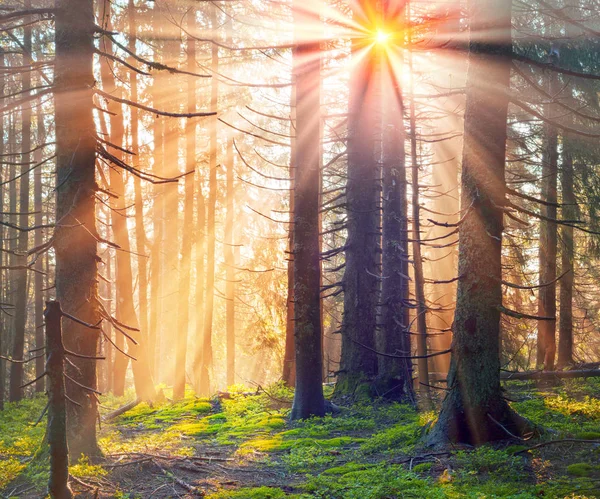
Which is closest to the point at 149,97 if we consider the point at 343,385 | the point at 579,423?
the point at 343,385

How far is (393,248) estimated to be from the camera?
13.2 meters

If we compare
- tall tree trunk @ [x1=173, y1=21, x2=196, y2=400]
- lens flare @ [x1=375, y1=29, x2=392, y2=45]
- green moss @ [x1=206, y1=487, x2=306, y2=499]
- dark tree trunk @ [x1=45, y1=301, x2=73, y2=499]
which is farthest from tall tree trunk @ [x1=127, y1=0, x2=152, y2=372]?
dark tree trunk @ [x1=45, y1=301, x2=73, y2=499]

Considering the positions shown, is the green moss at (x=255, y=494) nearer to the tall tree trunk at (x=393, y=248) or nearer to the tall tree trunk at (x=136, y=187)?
the tall tree trunk at (x=393, y=248)

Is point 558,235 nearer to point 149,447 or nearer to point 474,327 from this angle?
point 474,327

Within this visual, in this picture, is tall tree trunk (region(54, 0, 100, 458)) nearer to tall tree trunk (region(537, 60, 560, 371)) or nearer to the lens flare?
the lens flare

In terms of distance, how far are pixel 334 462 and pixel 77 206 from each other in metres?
5.02

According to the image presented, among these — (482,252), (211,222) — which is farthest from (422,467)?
(211,222)

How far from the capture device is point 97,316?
7.21 meters

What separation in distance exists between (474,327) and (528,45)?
10.4m

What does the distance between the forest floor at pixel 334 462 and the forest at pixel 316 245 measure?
0.15 ft

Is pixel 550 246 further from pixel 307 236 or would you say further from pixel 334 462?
pixel 334 462

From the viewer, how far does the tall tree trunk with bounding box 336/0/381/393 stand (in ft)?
44.1

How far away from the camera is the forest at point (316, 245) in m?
6.63

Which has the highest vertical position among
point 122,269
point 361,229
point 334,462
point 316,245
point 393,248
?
point 361,229
